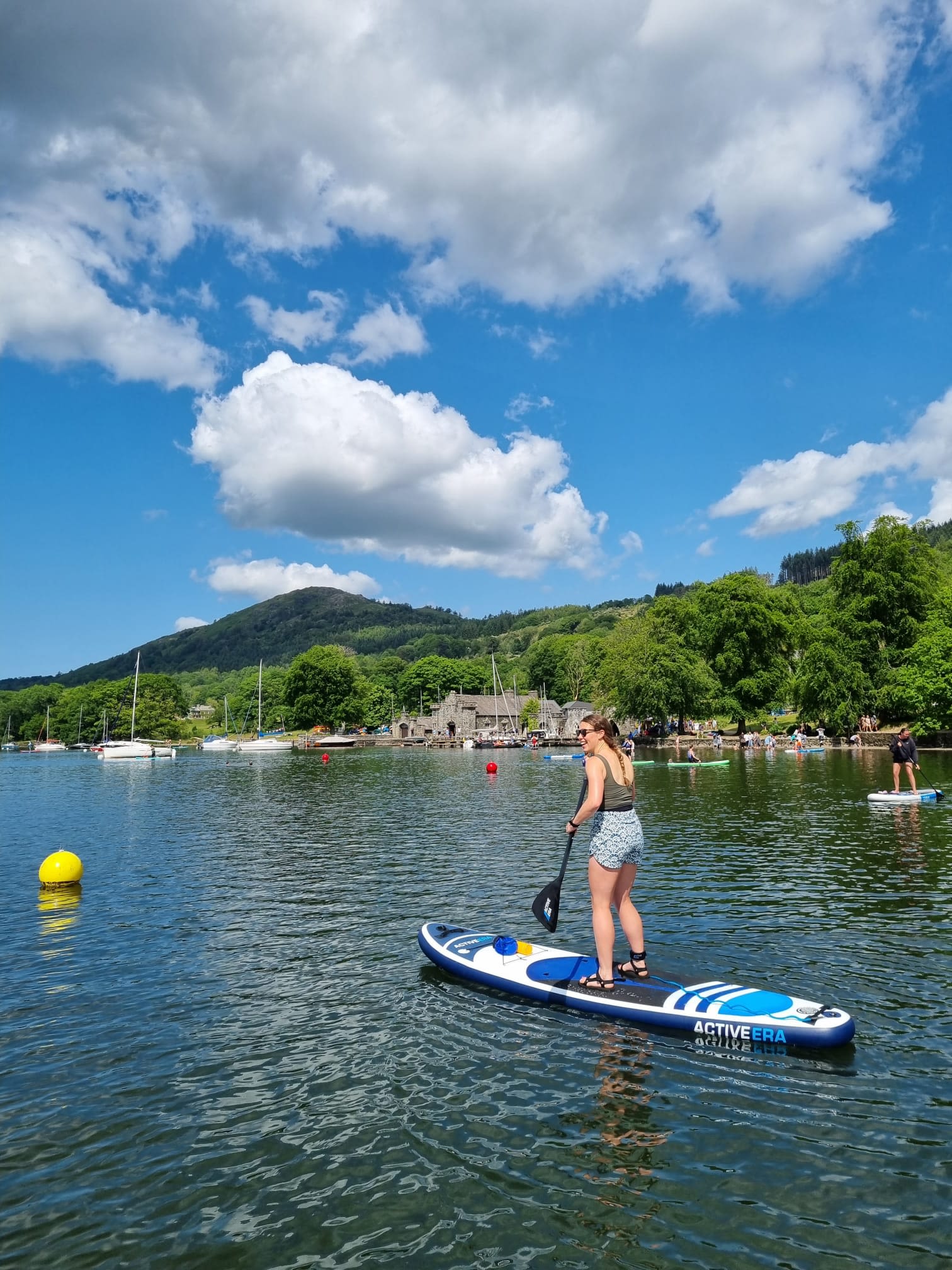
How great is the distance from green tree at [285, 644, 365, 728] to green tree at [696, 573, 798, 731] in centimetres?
7262

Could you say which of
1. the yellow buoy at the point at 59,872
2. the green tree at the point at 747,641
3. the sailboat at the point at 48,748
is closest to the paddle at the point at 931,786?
the yellow buoy at the point at 59,872

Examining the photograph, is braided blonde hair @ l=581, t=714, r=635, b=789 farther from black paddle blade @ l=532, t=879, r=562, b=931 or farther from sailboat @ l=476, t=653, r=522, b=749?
sailboat @ l=476, t=653, r=522, b=749

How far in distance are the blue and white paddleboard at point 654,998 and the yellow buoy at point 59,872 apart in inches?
471

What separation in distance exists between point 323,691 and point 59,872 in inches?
4780

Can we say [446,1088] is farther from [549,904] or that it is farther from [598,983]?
[549,904]

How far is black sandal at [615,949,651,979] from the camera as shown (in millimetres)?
10117

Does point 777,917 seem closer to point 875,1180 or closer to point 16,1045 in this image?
point 875,1180

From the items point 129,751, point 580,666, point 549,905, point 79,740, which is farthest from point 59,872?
point 79,740

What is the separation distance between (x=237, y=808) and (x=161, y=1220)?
3280cm

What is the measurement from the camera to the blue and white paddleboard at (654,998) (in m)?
8.62

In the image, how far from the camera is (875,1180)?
20.4ft

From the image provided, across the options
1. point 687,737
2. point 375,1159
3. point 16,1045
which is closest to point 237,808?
point 16,1045

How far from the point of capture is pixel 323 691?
139m

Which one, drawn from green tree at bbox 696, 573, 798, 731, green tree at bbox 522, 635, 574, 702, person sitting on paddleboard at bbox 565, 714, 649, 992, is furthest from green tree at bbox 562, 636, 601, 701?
person sitting on paddleboard at bbox 565, 714, 649, 992
